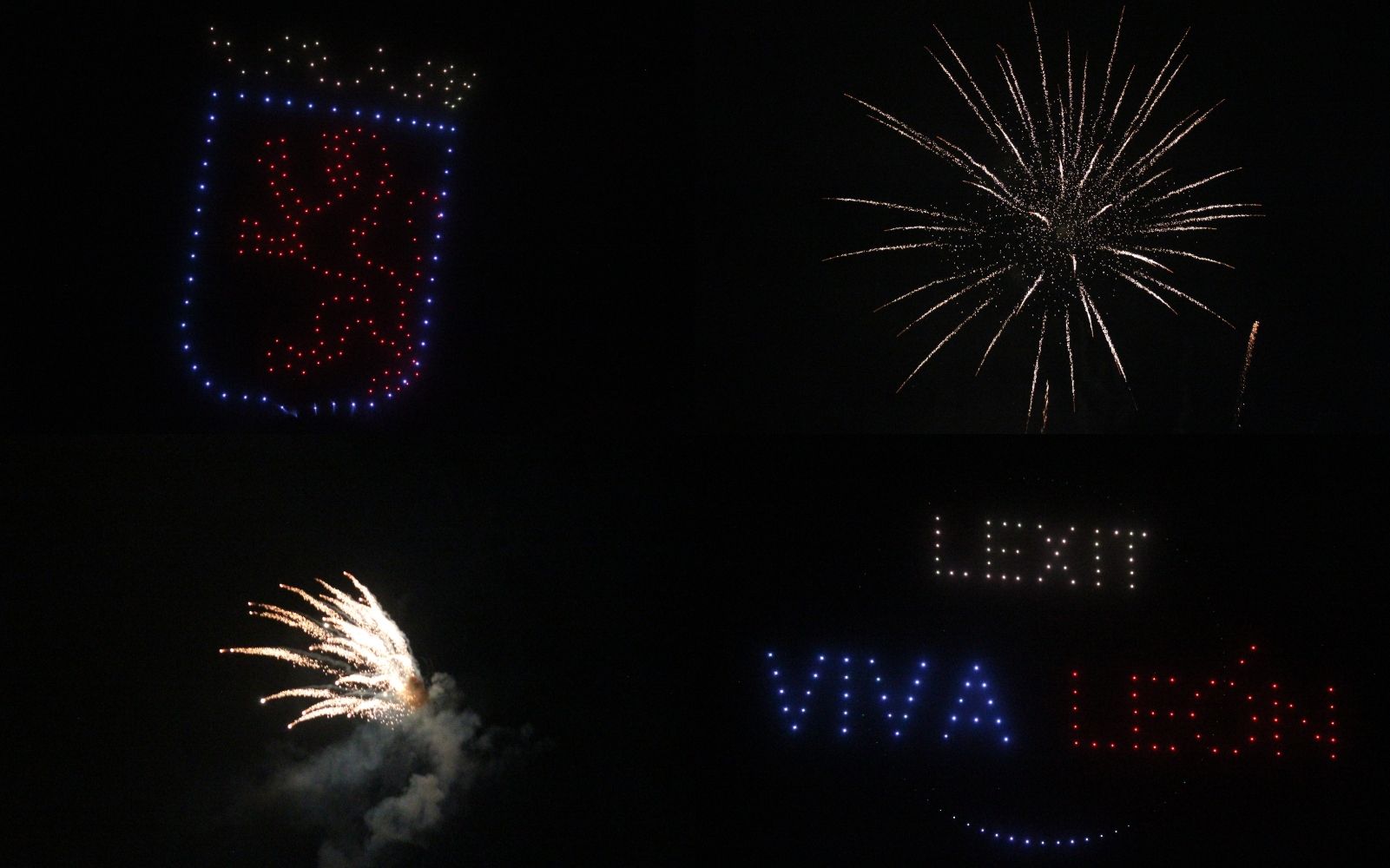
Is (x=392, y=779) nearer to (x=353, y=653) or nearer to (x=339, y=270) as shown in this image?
(x=353, y=653)

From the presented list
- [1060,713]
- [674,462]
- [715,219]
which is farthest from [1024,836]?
[715,219]

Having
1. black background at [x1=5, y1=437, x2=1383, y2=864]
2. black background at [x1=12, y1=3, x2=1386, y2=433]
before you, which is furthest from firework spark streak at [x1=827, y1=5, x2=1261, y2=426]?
black background at [x1=5, y1=437, x2=1383, y2=864]

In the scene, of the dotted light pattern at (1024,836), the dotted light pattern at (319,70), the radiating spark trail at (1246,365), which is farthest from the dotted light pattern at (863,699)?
the dotted light pattern at (319,70)

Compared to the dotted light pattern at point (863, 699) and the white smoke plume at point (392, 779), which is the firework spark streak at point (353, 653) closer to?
the white smoke plume at point (392, 779)

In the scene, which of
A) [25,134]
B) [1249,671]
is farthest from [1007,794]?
[25,134]

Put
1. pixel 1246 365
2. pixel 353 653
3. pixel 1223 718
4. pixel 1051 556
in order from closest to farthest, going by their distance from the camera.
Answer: pixel 1223 718
pixel 1051 556
pixel 353 653
pixel 1246 365

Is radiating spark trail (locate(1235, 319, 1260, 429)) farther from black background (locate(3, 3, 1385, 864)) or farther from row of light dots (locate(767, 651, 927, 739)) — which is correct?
row of light dots (locate(767, 651, 927, 739))

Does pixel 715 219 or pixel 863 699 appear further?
pixel 715 219

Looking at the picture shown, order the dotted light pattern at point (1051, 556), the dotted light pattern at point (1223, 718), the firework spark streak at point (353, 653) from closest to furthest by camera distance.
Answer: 1. the dotted light pattern at point (1223, 718)
2. the dotted light pattern at point (1051, 556)
3. the firework spark streak at point (353, 653)
